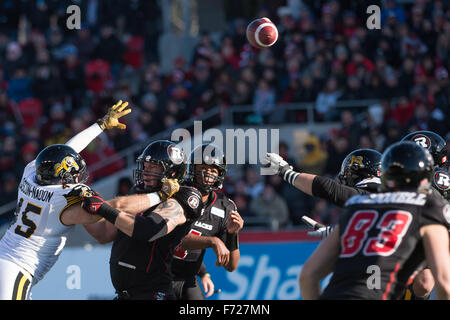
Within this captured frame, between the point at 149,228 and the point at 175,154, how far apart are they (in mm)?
1061

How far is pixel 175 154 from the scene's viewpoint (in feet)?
21.4

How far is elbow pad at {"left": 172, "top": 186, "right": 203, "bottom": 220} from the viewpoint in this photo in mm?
5954

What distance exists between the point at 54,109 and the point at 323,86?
5759 millimetres

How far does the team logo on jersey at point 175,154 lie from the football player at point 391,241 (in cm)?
207

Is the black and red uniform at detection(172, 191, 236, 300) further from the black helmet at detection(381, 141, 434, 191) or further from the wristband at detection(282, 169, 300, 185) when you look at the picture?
the black helmet at detection(381, 141, 434, 191)

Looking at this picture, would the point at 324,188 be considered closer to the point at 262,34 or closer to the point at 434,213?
the point at 434,213

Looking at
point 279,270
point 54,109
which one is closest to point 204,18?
point 54,109

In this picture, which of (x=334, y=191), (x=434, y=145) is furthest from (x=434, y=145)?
(x=334, y=191)

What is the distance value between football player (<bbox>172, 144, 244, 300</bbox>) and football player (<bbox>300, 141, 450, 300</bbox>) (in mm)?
2216

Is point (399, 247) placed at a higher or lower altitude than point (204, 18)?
lower

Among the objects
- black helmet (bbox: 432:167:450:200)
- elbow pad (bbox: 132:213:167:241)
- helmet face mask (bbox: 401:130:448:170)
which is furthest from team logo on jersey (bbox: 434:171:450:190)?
elbow pad (bbox: 132:213:167:241)

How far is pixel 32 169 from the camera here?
21.0 feet

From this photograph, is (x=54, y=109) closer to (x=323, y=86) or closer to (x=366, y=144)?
(x=323, y=86)
